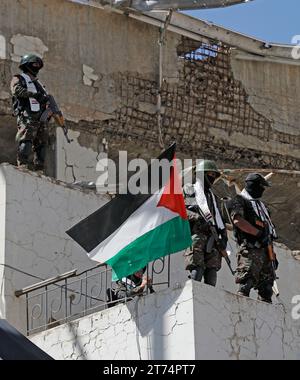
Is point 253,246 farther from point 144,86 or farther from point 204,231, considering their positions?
point 144,86

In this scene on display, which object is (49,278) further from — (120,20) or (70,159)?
(120,20)


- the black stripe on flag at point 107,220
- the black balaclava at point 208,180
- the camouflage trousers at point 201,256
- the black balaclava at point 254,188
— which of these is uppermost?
the black balaclava at point 208,180

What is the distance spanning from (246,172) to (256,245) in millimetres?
6160

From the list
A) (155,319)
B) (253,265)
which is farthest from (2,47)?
(155,319)

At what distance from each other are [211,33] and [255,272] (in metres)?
7.43

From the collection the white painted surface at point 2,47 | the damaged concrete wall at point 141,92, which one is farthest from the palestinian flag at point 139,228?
the white painted surface at point 2,47

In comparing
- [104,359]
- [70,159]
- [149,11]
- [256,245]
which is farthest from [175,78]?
[104,359]

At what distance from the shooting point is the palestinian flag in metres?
14.8

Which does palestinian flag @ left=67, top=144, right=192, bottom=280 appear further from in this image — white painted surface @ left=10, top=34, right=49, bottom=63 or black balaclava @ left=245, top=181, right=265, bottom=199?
white painted surface @ left=10, top=34, right=49, bottom=63

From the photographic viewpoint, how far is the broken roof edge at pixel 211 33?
21.4 m

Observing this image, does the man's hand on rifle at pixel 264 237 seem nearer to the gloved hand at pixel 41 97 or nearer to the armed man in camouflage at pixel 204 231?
the armed man in camouflage at pixel 204 231

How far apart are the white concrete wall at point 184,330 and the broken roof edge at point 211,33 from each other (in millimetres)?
7180

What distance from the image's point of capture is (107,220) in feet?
49.5

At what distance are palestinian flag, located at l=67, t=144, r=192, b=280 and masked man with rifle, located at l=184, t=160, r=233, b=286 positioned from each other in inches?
13.5
